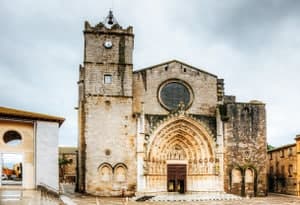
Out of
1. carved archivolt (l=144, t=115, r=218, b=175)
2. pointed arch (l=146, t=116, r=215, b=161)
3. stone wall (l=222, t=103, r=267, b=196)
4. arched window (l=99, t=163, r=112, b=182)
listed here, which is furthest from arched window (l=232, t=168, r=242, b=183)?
arched window (l=99, t=163, r=112, b=182)

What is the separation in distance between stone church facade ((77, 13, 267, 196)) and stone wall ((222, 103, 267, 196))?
84 millimetres

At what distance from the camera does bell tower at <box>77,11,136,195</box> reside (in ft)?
116

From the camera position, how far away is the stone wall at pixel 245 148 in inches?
1485

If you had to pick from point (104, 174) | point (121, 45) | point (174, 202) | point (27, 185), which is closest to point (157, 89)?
point (121, 45)

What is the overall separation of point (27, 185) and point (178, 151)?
56.3ft

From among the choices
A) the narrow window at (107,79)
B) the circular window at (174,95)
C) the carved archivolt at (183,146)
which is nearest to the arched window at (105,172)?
the carved archivolt at (183,146)

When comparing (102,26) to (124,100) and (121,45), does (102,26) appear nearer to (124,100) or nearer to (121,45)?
(121,45)

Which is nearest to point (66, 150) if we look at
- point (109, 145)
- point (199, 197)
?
point (109, 145)

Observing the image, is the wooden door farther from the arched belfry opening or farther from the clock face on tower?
the clock face on tower

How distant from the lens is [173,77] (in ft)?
127

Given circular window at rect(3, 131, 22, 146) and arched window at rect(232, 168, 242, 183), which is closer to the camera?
circular window at rect(3, 131, 22, 146)

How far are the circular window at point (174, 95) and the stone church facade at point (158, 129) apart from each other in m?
0.09

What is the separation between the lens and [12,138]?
939 inches

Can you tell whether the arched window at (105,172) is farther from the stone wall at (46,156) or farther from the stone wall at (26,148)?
the stone wall at (26,148)
